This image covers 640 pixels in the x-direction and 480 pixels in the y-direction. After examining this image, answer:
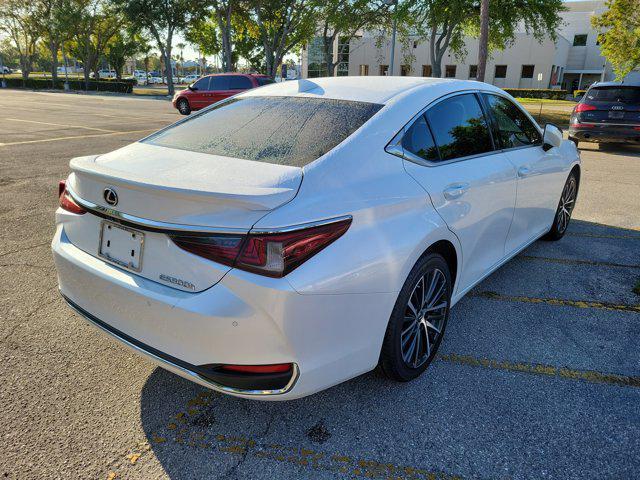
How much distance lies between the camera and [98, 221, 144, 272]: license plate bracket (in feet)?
7.29

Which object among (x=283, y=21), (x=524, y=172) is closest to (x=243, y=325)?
(x=524, y=172)

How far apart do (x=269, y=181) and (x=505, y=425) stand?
170 cm

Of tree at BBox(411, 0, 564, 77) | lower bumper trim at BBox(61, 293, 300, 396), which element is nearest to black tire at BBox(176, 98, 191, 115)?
tree at BBox(411, 0, 564, 77)

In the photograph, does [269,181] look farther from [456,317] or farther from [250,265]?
[456,317]

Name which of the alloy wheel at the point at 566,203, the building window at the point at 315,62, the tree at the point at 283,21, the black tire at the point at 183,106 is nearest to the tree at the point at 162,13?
the tree at the point at 283,21

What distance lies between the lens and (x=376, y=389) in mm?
2795

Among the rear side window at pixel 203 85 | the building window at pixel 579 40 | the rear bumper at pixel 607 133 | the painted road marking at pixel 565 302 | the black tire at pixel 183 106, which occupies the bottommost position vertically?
the black tire at pixel 183 106

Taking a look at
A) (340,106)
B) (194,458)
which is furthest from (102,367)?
(340,106)

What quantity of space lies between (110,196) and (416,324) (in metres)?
1.71

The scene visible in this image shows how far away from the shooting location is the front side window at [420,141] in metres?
2.74

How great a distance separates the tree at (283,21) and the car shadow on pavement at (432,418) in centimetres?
3108

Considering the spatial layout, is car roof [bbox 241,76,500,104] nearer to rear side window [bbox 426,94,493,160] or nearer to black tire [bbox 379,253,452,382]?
rear side window [bbox 426,94,493,160]

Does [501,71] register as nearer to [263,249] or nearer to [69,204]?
[69,204]

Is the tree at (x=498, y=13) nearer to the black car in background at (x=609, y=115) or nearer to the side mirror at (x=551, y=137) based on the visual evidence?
the black car in background at (x=609, y=115)
